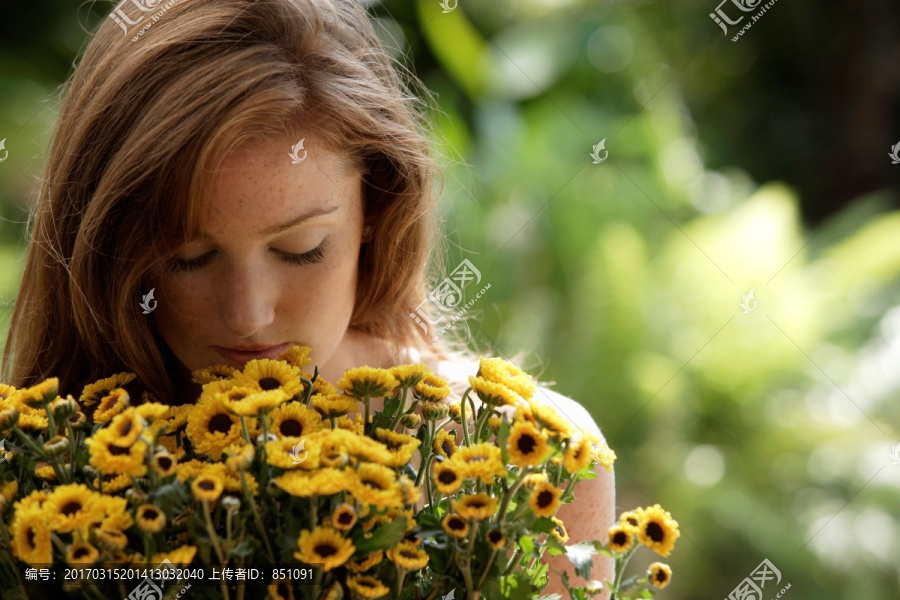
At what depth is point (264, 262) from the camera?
73cm

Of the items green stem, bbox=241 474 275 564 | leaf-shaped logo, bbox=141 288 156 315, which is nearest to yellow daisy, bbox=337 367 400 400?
green stem, bbox=241 474 275 564

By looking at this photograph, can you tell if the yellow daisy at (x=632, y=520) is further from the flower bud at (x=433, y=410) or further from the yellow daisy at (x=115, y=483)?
the yellow daisy at (x=115, y=483)

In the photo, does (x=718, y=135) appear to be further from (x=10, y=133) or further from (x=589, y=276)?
(x=10, y=133)

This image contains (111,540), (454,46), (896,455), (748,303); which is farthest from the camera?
(454,46)

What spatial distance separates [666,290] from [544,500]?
2.82 m

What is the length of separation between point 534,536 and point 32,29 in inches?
159

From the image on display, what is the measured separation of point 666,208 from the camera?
3.53m

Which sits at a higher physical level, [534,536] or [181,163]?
[181,163]

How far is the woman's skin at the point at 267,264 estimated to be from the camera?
0.71m

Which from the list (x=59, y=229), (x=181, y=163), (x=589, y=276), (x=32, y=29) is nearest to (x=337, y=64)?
(x=181, y=163)

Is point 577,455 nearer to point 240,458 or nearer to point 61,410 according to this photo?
point 240,458

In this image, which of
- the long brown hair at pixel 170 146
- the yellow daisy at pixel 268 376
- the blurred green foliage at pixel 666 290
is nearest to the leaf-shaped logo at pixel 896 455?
the blurred green foliage at pixel 666 290

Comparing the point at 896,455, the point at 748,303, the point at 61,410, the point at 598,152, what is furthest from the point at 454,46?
the point at 61,410

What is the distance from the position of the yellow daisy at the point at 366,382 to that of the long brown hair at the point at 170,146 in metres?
0.24
